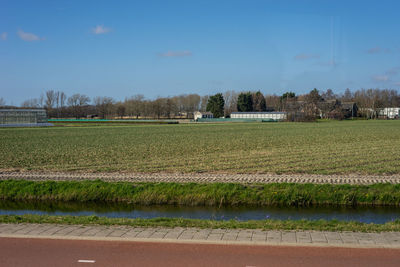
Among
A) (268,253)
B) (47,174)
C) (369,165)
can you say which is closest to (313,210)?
(268,253)

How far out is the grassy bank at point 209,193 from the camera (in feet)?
45.8

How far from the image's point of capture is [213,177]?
56.4 feet

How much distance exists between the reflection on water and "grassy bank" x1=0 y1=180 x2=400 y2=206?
1.38ft

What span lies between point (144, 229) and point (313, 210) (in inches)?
246

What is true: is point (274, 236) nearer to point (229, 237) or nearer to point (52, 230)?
point (229, 237)

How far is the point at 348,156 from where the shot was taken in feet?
84.1

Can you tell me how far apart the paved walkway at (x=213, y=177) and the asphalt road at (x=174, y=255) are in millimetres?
8220

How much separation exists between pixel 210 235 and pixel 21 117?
314 ft

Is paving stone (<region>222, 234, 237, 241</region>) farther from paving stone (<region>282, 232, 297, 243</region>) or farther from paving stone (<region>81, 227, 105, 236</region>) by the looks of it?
paving stone (<region>81, 227, 105, 236</region>)

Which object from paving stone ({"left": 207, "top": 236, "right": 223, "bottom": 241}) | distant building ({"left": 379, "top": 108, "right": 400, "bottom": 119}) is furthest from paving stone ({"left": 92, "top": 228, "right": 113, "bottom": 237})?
distant building ({"left": 379, "top": 108, "right": 400, "bottom": 119})

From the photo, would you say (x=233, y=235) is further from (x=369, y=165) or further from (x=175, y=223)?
(x=369, y=165)

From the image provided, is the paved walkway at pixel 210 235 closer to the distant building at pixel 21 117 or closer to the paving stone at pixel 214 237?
the paving stone at pixel 214 237

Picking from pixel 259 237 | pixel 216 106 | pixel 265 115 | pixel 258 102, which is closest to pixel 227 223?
pixel 259 237

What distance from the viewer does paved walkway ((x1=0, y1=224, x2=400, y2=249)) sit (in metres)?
8.17
